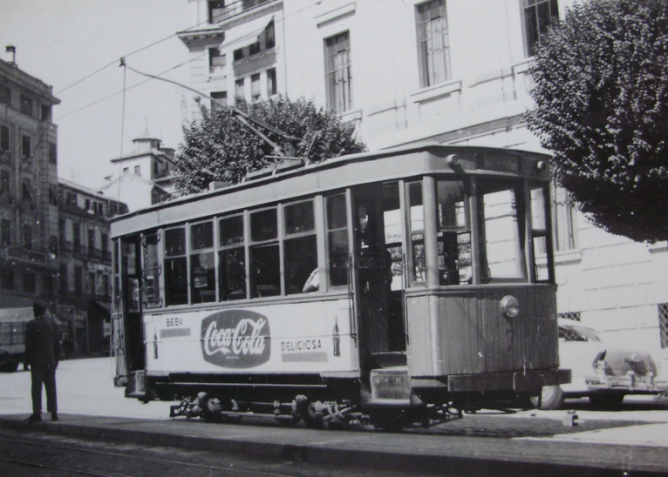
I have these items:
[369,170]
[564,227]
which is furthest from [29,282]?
[369,170]

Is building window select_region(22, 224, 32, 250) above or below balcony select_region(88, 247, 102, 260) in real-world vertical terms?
below

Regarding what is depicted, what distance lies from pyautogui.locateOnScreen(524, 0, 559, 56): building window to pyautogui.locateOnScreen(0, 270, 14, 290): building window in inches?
663

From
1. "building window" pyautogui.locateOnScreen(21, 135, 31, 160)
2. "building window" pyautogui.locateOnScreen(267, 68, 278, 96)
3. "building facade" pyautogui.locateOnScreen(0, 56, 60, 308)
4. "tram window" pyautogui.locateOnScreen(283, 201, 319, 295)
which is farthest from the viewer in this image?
"building window" pyautogui.locateOnScreen(267, 68, 278, 96)

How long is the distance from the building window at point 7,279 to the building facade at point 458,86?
9972 millimetres

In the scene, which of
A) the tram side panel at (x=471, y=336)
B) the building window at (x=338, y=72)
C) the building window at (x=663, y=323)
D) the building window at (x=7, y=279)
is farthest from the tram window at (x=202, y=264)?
the building window at (x=7, y=279)

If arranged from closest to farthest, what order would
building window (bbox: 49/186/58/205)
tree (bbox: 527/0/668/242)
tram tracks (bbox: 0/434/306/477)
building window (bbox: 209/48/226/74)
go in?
tram tracks (bbox: 0/434/306/477)
tree (bbox: 527/0/668/242)
building window (bbox: 49/186/58/205)
building window (bbox: 209/48/226/74)

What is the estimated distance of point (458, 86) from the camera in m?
19.7

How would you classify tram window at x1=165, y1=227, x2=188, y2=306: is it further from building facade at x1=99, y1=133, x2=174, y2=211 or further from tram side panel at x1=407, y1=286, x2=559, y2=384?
building facade at x1=99, y1=133, x2=174, y2=211

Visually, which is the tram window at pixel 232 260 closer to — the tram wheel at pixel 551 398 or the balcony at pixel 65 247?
the tram wheel at pixel 551 398

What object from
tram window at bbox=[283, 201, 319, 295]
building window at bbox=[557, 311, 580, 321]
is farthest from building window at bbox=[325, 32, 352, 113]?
tram window at bbox=[283, 201, 319, 295]

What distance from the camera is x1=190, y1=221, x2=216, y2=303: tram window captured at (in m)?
11.1

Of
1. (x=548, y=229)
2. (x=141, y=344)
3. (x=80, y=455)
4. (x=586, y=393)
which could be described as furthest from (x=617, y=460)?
(x=141, y=344)

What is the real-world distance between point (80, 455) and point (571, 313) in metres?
12.2

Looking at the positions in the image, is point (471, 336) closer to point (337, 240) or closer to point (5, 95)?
point (337, 240)
